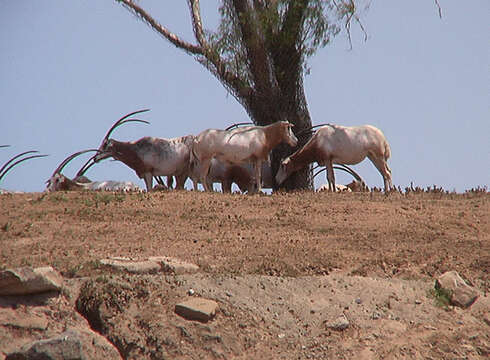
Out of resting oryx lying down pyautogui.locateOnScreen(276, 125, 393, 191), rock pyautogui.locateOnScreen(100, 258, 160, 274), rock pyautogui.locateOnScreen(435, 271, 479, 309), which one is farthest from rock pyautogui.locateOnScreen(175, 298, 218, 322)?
resting oryx lying down pyautogui.locateOnScreen(276, 125, 393, 191)

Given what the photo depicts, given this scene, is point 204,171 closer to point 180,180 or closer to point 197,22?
point 180,180

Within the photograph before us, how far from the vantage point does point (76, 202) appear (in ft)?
41.7

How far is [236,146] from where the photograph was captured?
16281 mm

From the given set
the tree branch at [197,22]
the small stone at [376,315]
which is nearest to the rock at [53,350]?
the small stone at [376,315]

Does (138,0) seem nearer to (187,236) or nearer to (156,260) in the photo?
(187,236)

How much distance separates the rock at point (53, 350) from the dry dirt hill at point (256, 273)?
0.32 meters

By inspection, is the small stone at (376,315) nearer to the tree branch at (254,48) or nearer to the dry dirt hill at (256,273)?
the dry dirt hill at (256,273)

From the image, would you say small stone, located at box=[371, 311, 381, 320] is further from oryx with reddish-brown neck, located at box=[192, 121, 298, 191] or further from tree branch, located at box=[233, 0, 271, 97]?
tree branch, located at box=[233, 0, 271, 97]

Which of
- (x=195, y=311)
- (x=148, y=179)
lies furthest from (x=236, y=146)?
(x=195, y=311)

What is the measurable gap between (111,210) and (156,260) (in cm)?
304

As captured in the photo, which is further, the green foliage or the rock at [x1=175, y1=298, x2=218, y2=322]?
the green foliage

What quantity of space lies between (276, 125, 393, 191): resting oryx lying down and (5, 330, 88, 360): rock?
10173 mm

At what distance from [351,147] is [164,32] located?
6174mm

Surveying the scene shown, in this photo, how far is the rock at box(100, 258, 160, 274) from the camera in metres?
9.12
